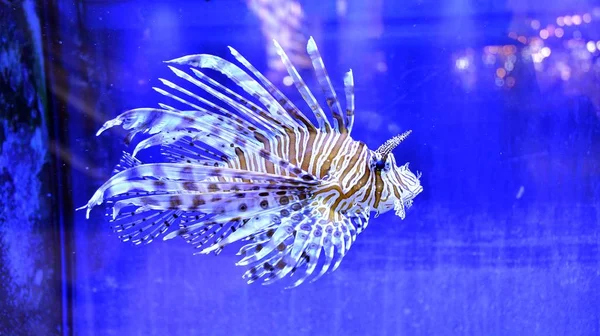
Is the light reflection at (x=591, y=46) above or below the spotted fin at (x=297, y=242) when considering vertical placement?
above

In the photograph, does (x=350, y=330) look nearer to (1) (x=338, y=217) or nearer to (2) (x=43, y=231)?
(1) (x=338, y=217)

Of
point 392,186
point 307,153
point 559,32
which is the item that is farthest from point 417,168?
point 559,32

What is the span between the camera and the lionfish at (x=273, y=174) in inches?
58.4

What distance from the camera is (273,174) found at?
60.6 inches

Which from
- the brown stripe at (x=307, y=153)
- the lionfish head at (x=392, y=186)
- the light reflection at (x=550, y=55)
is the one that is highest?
the light reflection at (x=550, y=55)

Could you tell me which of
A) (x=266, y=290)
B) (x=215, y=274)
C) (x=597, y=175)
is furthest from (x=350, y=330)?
(x=597, y=175)

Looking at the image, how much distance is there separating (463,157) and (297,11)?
1.05 metres

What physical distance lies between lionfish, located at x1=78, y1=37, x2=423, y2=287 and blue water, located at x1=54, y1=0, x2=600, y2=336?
1.87 ft

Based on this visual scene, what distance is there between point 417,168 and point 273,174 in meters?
1.01

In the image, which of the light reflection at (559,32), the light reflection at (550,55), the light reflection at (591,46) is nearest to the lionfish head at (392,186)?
the light reflection at (550,55)

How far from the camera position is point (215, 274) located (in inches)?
98.1

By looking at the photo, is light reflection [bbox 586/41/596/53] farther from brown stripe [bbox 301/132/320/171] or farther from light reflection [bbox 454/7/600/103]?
brown stripe [bbox 301/132/320/171]

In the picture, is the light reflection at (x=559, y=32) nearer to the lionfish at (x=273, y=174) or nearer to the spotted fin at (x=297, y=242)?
the lionfish at (x=273, y=174)

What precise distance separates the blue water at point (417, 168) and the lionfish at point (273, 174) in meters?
0.57
